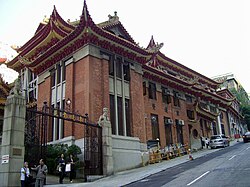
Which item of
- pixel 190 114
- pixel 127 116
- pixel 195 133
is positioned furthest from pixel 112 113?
pixel 195 133

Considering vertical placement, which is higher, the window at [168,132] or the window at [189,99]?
the window at [189,99]

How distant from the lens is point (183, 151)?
30969 millimetres

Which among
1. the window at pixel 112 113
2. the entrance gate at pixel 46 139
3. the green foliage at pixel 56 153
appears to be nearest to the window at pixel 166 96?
the window at pixel 112 113

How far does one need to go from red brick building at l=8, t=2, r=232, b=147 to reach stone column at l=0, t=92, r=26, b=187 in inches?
273

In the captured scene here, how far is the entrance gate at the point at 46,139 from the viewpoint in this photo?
15367 mm

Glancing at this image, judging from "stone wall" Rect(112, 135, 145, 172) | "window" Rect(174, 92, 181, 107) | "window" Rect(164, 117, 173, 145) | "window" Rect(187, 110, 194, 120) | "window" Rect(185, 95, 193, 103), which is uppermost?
"window" Rect(185, 95, 193, 103)

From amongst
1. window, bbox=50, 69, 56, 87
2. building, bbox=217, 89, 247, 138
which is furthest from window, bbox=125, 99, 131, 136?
building, bbox=217, 89, 247, 138

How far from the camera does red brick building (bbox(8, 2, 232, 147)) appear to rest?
71.7 ft

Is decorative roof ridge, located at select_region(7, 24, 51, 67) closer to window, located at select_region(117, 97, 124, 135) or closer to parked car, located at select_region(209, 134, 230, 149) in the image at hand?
window, located at select_region(117, 97, 124, 135)

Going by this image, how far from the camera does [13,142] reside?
44.8 feet

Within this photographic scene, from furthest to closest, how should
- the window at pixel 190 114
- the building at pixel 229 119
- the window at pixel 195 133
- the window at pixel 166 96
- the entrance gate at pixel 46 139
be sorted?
the building at pixel 229 119, the window at pixel 195 133, the window at pixel 190 114, the window at pixel 166 96, the entrance gate at pixel 46 139

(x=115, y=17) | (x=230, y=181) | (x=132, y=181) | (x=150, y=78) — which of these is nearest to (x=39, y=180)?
(x=132, y=181)

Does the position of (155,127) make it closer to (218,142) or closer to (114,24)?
(218,142)

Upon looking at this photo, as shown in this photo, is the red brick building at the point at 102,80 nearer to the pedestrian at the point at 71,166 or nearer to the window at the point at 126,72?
the window at the point at 126,72
